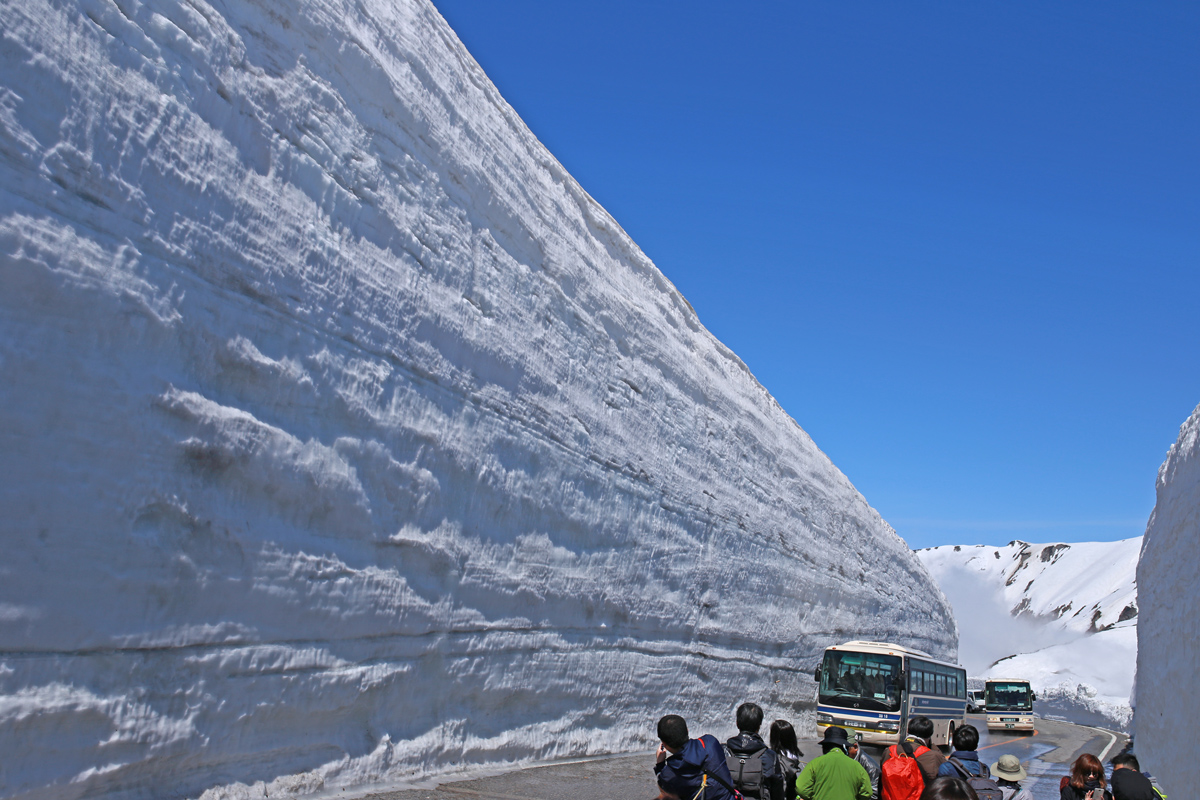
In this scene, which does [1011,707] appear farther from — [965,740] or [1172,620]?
[965,740]

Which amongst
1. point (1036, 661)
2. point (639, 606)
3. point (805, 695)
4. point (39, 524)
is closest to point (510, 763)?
point (639, 606)

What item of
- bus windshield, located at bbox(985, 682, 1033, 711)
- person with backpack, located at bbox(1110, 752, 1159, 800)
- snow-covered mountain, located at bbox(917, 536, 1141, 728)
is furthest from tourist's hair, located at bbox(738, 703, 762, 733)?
snow-covered mountain, located at bbox(917, 536, 1141, 728)

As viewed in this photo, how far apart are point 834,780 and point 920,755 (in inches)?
65.7

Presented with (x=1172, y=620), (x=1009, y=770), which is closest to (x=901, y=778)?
(x=1009, y=770)

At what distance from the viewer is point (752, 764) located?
4.51 meters

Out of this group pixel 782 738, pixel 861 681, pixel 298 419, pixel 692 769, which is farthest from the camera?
pixel 861 681

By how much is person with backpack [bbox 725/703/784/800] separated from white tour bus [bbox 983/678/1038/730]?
27005 mm

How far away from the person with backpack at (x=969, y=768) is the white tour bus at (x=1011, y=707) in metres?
25.0

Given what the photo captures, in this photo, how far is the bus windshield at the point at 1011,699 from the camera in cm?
2742

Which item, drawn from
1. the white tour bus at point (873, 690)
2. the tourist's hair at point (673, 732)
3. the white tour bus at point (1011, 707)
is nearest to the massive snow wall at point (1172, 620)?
the white tour bus at point (873, 690)

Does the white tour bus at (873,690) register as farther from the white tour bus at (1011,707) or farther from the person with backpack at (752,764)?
the white tour bus at (1011,707)

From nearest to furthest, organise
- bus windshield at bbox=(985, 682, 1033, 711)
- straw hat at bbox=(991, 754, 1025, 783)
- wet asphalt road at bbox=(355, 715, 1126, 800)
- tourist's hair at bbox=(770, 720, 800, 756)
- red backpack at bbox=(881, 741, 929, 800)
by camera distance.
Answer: tourist's hair at bbox=(770, 720, 800, 756), red backpack at bbox=(881, 741, 929, 800), straw hat at bbox=(991, 754, 1025, 783), wet asphalt road at bbox=(355, 715, 1126, 800), bus windshield at bbox=(985, 682, 1033, 711)

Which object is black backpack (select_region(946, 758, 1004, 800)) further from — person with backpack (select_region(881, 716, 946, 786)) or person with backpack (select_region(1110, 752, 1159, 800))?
person with backpack (select_region(1110, 752, 1159, 800))

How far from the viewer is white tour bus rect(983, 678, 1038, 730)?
89.2ft
